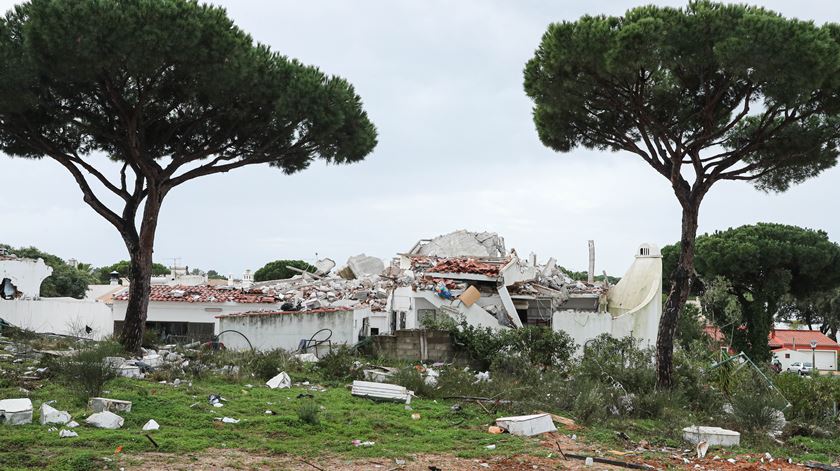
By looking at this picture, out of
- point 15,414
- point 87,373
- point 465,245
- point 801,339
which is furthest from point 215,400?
point 801,339

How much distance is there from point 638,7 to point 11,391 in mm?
12810

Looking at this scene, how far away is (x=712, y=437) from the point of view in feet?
33.7

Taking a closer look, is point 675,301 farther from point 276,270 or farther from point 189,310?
point 276,270

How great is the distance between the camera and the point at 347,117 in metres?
19.7

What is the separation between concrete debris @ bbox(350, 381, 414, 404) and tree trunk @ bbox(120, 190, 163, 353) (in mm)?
6784

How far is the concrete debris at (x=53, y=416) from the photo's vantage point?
8969 mm

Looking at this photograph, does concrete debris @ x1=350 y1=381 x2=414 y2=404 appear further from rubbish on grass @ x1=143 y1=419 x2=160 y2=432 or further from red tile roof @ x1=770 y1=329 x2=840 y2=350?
red tile roof @ x1=770 y1=329 x2=840 y2=350

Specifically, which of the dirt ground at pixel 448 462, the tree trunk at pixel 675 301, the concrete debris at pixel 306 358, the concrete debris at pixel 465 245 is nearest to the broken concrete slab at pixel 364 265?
the concrete debris at pixel 465 245

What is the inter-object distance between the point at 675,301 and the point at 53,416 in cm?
1099

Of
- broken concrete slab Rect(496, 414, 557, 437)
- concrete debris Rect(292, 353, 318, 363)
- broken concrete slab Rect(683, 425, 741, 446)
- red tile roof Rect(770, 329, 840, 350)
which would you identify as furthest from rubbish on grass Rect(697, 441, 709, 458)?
red tile roof Rect(770, 329, 840, 350)

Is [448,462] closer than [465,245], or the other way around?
[448,462]

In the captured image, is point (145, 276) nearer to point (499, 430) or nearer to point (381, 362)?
point (381, 362)

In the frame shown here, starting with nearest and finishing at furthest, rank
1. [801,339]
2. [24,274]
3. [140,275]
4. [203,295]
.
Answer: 1. [140,275]
2. [203,295]
3. [24,274]
4. [801,339]

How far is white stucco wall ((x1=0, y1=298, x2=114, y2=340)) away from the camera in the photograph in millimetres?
26641
